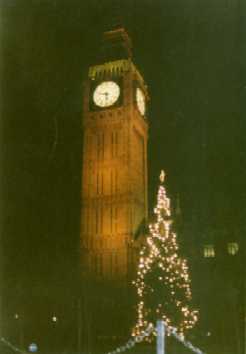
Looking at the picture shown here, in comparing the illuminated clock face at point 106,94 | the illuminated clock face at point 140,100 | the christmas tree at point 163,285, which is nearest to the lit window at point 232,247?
the illuminated clock face at point 140,100

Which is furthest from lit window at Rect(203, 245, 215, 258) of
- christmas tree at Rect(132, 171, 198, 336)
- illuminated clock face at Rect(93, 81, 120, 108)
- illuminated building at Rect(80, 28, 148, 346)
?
christmas tree at Rect(132, 171, 198, 336)

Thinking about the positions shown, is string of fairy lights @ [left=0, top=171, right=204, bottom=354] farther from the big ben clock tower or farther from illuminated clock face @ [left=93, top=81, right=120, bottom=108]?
illuminated clock face @ [left=93, top=81, right=120, bottom=108]

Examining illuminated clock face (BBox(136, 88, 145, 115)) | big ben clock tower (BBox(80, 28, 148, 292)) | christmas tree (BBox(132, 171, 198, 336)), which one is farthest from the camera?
illuminated clock face (BBox(136, 88, 145, 115))

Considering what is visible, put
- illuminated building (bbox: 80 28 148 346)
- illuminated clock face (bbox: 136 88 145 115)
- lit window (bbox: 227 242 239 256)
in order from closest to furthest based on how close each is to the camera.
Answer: illuminated building (bbox: 80 28 148 346) < lit window (bbox: 227 242 239 256) < illuminated clock face (bbox: 136 88 145 115)

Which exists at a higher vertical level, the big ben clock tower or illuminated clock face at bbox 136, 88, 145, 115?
illuminated clock face at bbox 136, 88, 145, 115

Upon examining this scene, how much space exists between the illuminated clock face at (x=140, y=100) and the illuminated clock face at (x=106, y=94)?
2375mm

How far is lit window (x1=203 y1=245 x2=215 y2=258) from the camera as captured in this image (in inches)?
1971

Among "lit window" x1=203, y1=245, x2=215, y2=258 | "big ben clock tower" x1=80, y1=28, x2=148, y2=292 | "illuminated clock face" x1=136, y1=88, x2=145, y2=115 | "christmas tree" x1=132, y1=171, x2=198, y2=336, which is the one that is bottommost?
"christmas tree" x1=132, y1=171, x2=198, y2=336

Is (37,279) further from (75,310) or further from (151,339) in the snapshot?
(151,339)

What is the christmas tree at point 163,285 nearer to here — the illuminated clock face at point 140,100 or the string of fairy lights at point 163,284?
the string of fairy lights at point 163,284

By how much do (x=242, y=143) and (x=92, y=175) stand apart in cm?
3603

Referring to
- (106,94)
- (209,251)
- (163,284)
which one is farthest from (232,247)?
(163,284)

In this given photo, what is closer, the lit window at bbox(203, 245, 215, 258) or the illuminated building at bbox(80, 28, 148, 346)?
the illuminated building at bbox(80, 28, 148, 346)

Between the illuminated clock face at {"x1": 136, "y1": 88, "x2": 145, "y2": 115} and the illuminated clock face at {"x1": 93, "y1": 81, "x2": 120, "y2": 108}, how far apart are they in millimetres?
2375
